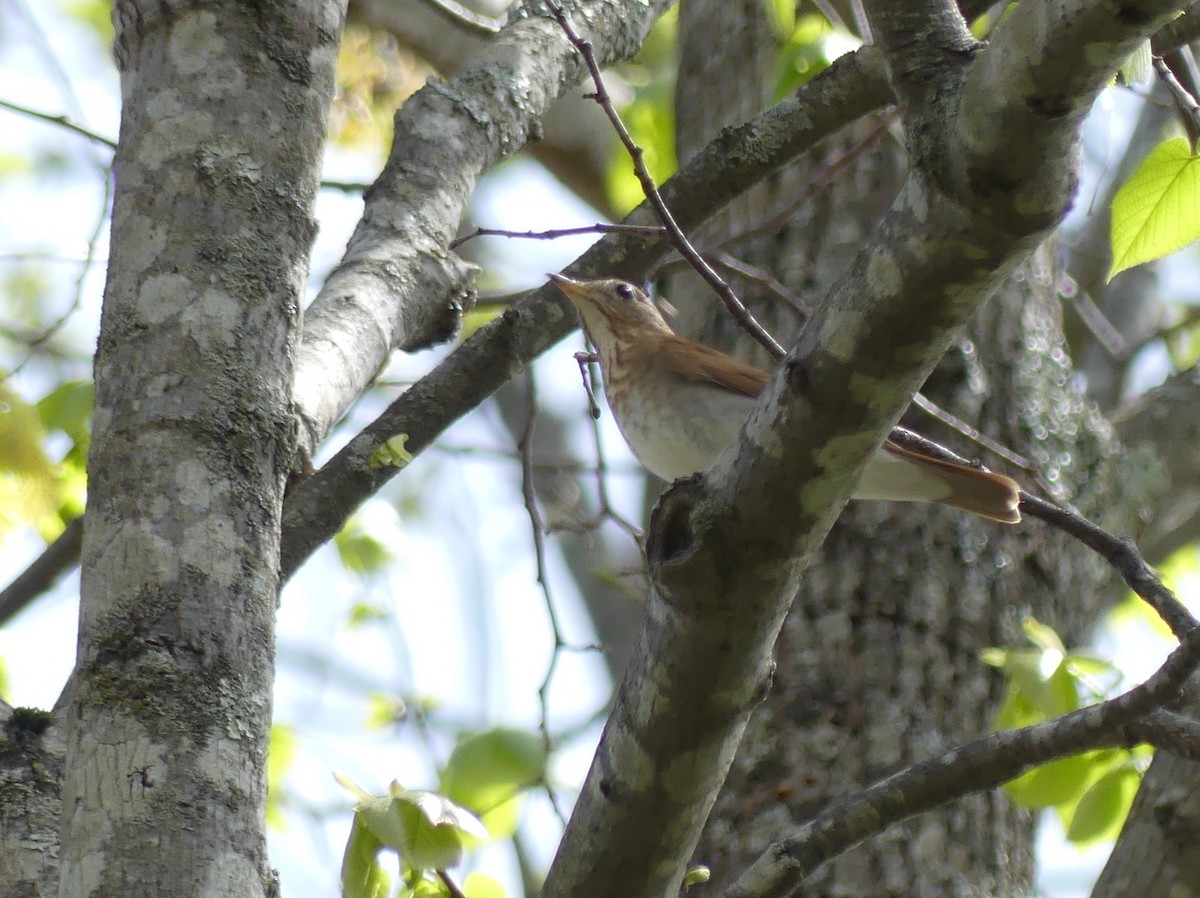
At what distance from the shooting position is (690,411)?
144 inches

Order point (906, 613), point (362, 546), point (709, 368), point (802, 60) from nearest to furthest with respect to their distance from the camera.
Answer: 1. point (802, 60)
2. point (709, 368)
3. point (906, 613)
4. point (362, 546)

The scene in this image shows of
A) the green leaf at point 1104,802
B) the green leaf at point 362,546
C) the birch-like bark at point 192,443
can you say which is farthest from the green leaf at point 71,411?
the green leaf at point 1104,802

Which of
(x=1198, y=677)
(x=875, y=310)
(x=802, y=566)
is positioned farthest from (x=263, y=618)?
(x=1198, y=677)

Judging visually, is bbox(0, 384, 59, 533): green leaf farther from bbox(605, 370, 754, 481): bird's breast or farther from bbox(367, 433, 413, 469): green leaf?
bbox(605, 370, 754, 481): bird's breast

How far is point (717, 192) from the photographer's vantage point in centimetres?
325

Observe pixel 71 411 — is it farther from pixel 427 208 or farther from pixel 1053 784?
pixel 1053 784

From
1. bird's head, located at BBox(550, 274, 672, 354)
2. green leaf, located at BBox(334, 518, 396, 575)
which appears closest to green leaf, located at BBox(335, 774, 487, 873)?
bird's head, located at BBox(550, 274, 672, 354)

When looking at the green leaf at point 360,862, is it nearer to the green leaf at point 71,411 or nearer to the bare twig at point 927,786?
the bare twig at point 927,786

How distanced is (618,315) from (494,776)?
1.93 metres

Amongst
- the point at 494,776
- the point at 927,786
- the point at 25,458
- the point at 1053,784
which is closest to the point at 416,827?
the point at 494,776

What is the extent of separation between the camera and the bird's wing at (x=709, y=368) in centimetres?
360

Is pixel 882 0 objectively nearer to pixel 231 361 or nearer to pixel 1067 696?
pixel 231 361

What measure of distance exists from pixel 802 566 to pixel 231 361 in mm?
982

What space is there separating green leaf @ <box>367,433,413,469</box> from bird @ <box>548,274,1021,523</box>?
0.74m
